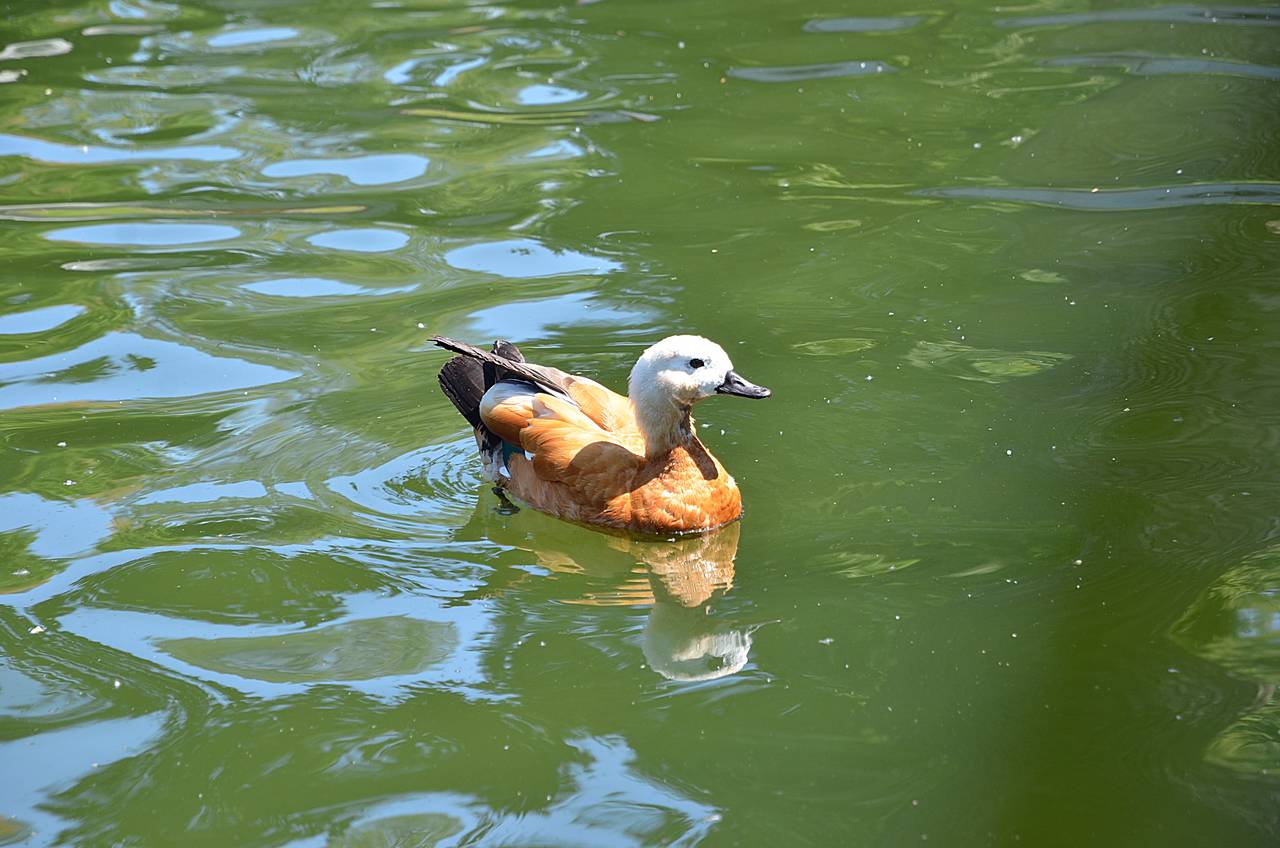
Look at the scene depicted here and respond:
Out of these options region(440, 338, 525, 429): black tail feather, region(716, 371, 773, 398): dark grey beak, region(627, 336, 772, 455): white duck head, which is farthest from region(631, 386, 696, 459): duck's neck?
region(440, 338, 525, 429): black tail feather

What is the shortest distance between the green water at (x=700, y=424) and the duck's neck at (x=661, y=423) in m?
0.45

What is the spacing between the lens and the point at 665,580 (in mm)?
6023

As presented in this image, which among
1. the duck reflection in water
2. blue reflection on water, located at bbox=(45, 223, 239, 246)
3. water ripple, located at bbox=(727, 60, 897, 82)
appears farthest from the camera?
water ripple, located at bbox=(727, 60, 897, 82)

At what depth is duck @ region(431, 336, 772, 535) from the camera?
6234 mm

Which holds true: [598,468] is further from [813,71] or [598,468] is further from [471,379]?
[813,71]

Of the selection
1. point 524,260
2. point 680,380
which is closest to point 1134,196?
point 524,260

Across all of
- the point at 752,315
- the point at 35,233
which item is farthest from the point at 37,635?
the point at 35,233

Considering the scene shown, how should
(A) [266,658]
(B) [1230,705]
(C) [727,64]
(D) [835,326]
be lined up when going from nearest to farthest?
1. (B) [1230,705]
2. (A) [266,658]
3. (D) [835,326]
4. (C) [727,64]

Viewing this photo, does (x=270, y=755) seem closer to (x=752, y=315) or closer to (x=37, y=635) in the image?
(x=37, y=635)

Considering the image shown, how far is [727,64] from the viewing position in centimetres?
1155

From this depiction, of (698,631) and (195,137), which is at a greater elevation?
(195,137)

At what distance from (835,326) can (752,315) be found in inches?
A: 17.7

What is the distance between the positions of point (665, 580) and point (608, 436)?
0.86 metres

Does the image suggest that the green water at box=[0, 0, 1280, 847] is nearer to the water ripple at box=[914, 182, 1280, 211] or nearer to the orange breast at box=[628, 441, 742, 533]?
the water ripple at box=[914, 182, 1280, 211]
